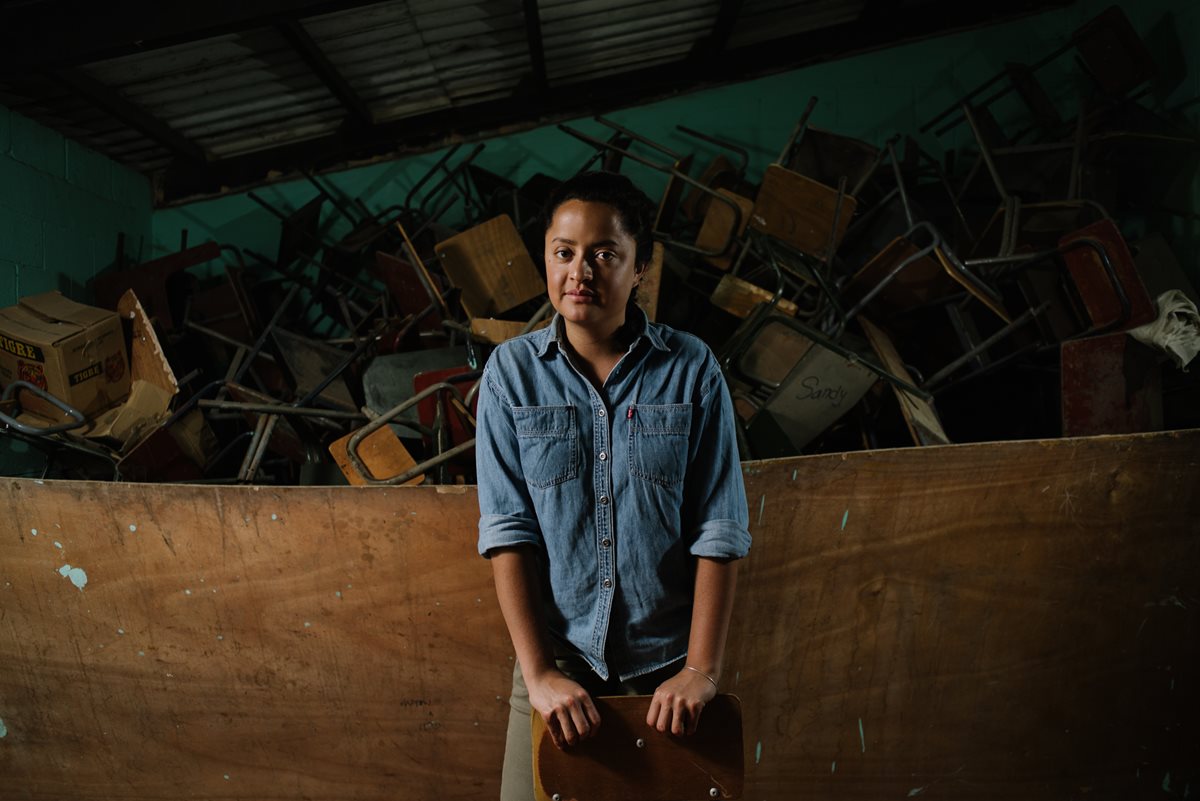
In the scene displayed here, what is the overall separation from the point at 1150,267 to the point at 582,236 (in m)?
3.46

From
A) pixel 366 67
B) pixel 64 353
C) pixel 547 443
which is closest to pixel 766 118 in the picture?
pixel 366 67

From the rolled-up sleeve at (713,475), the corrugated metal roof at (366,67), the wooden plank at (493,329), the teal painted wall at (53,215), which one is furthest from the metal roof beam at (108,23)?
the rolled-up sleeve at (713,475)

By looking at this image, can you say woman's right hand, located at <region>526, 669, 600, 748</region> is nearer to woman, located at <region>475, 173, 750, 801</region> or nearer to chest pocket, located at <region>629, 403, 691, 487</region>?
woman, located at <region>475, 173, 750, 801</region>

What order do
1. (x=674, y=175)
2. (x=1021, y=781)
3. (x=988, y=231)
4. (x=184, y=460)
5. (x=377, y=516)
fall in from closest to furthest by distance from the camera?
(x=377, y=516)
(x=1021, y=781)
(x=184, y=460)
(x=988, y=231)
(x=674, y=175)

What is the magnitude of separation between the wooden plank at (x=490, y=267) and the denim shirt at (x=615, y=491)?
2568 mm

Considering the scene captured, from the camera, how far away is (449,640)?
72.5 inches

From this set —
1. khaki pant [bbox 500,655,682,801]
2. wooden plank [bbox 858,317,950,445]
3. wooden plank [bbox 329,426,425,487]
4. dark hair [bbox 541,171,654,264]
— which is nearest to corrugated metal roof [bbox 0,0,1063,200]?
wooden plank [bbox 329,426,425,487]

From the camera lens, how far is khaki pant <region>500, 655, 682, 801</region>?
3.92ft

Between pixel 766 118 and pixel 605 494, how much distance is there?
4417 mm

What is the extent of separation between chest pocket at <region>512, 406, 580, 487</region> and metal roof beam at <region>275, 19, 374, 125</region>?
3.05m

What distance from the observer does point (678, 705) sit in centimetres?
106

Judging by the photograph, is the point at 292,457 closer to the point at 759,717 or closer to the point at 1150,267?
the point at 759,717

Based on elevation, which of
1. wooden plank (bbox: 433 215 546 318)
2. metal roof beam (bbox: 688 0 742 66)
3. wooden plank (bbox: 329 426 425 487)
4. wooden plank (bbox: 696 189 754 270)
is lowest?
wooden plank (bbox: 329 426 425 487)

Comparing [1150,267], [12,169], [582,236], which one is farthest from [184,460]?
[1150,267]
